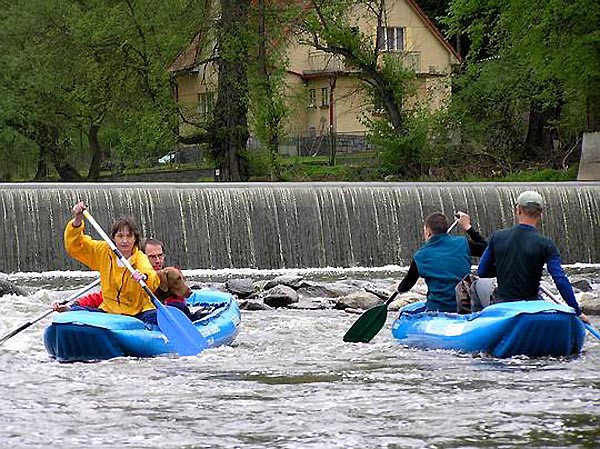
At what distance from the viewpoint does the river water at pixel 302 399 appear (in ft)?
22.4

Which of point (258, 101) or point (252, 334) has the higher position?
point (258, 101)

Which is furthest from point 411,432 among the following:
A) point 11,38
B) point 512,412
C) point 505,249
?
point 11,38

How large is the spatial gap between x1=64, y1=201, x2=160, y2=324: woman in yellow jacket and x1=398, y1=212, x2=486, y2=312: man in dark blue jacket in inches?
86.6

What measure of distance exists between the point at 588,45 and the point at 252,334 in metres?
16.0

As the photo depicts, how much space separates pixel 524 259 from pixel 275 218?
12.0m

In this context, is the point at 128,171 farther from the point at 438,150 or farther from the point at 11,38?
the point at 438,150

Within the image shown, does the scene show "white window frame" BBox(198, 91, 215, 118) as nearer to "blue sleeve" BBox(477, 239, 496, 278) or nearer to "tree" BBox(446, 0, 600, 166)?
"tree" BBox(446, 0, 600, 166)

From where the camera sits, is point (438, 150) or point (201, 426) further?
point (438, 150)

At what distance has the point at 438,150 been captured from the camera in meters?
32.1

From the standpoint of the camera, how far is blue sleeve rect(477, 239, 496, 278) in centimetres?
953

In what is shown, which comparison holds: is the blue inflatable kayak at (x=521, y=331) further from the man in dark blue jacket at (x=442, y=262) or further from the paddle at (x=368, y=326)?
the paddle at (x=368, y=326)

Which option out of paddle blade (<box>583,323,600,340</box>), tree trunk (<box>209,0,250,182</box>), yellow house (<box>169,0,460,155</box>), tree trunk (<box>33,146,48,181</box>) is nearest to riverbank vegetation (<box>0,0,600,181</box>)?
tree trunk (<box>209,0,250,182</box>)

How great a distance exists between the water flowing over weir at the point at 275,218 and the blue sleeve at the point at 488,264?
11309mm

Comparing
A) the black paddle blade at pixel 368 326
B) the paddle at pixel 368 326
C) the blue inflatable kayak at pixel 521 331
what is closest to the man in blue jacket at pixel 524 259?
the blue inflatable kayak at pixel 521 331
